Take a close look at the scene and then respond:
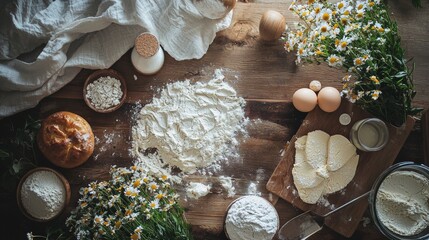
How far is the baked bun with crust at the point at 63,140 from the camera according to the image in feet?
5.04

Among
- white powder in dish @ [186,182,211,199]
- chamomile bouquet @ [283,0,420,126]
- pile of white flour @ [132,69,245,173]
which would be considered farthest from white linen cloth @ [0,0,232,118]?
white powder in dish @ [186,182,211,199]

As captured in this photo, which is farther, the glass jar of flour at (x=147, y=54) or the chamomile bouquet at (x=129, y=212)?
the glass jar of flour at (x=147, y=54)

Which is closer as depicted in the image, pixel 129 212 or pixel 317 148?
pixel 129 212

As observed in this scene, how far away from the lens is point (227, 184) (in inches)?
64.1

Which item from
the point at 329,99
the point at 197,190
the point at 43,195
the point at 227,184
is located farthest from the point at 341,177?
the point at 43,195

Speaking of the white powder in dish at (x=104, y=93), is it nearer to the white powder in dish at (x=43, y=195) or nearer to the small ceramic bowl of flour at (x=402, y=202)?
the white powder in dish at (x=43, y=195)

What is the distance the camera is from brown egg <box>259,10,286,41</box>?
1.61 m

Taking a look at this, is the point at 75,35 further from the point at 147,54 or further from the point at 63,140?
the point at 63,140

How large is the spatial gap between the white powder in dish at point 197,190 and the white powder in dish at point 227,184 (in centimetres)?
5

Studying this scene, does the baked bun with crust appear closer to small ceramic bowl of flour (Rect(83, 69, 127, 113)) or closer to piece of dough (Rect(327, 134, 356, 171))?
small ceramic bowl of flour (Rect(83, 69, 127, 113))

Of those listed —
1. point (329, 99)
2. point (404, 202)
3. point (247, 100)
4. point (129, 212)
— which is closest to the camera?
point (129, 212)

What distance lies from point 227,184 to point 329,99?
0.49 metres

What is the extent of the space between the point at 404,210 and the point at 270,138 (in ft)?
1.72

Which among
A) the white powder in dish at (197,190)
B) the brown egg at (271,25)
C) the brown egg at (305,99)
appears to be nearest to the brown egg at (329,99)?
the brown egg at (305,99)
